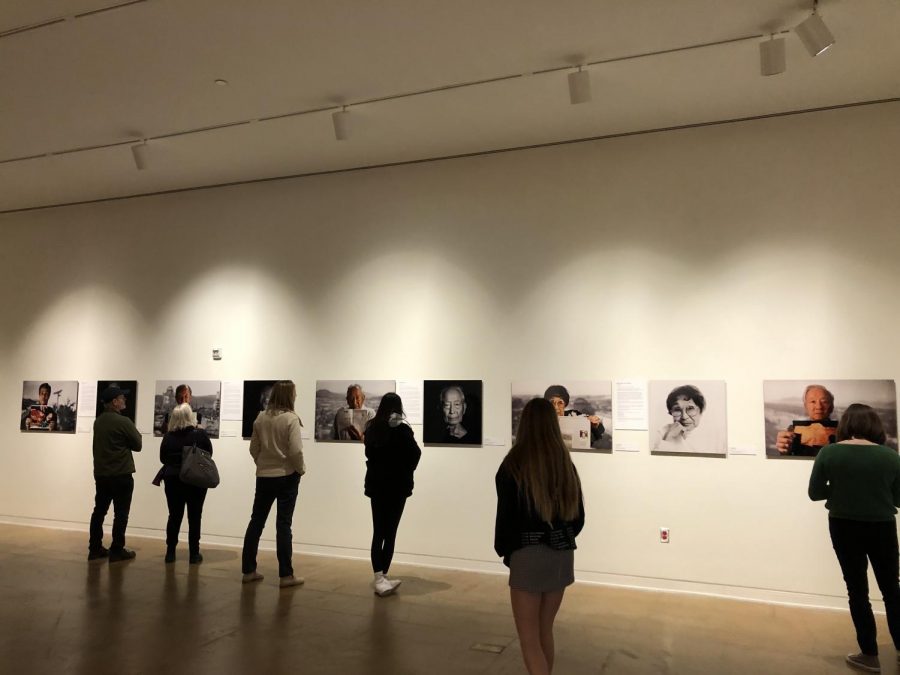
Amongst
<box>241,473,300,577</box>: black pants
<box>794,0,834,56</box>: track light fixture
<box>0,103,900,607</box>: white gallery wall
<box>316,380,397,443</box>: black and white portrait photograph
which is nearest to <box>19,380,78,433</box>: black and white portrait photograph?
<box>0,103,900,607</box>: white gallery wall

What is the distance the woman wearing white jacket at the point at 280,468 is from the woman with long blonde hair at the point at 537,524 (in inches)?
134

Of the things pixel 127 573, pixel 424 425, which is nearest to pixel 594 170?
pixel 424 425

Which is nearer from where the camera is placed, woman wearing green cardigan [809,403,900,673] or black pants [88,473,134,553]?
woman wearing green cardigan [809,403,900,673]

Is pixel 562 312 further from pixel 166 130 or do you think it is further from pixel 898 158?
pixel 166 130

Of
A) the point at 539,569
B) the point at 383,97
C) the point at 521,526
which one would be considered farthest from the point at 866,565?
the point at 383,97

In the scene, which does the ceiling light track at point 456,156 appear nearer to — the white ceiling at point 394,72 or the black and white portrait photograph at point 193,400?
the white ceiling at point 394,72

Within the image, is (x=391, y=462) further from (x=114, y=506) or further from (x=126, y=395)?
(x=126, y=395)

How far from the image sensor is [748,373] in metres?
6.34

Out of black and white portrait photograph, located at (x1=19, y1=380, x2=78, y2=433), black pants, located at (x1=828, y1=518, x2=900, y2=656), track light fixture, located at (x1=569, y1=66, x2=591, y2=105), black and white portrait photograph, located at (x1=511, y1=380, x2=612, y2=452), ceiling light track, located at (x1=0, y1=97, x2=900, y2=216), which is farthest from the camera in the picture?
black and white portrait photograph, located at (x1=19, y1=380, x2=78, y2=433)

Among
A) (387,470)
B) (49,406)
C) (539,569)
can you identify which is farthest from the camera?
(49,406)

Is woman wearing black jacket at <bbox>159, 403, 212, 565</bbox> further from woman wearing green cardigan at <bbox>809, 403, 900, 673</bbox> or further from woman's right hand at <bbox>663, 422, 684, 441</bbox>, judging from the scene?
woman wearing green cardigan at <bbox>809, 403, 900, 673</bbox>

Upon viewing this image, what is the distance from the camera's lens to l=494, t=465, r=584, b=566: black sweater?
3207 mm

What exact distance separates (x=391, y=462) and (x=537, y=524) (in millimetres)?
2908

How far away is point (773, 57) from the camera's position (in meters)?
4.91
